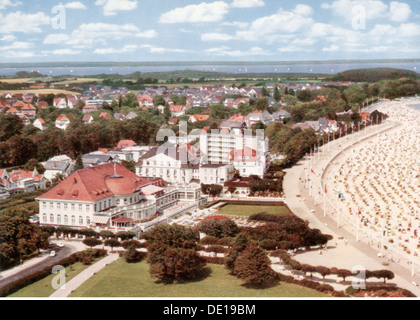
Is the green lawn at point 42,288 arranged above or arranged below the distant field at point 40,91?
below

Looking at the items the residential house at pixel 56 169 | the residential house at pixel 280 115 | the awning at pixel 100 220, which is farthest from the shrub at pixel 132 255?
the residential house at pixel 280 115

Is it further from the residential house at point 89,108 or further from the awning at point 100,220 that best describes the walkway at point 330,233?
the residential house at point 89,108

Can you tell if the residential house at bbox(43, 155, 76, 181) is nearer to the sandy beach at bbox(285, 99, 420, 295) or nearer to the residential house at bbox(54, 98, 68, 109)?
the sandy beach at bbox(285, 99, 420, 295)

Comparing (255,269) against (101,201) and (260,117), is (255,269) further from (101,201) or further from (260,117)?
(260,117)

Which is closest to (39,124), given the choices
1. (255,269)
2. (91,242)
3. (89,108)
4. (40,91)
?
(89,108)

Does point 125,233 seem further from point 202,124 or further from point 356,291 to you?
point 202,124
